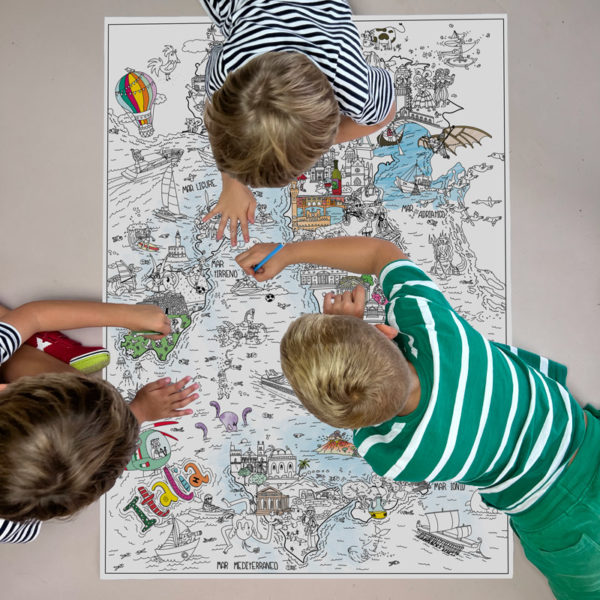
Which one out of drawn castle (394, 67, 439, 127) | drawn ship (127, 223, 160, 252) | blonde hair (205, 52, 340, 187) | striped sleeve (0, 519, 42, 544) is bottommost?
striped sleeve (0, 519, 42, 544)

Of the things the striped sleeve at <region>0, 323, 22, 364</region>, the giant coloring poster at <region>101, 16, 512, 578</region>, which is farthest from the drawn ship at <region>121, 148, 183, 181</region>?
the striped sleeve at <region>0, 323, 22, 364</region>

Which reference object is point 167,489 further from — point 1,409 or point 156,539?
point 1,409

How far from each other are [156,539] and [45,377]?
18.3 inches

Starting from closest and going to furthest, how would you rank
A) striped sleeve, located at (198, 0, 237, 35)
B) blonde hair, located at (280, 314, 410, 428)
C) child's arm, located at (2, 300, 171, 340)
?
blonde hair, located at (280, 314, 410, 428) → striped sleeve, located at (198, 0, 237, 35) → child's arm, located at (2, 300, 171, 340)

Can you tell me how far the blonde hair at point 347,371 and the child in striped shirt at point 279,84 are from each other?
0.67ft

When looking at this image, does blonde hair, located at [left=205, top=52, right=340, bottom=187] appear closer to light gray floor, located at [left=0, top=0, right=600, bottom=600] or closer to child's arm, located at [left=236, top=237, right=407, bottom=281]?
child's arm, located at [left=236, top=237, right=407, bottom=281]

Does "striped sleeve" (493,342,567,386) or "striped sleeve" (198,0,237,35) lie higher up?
"striped sleeve" (198,0,237,35)

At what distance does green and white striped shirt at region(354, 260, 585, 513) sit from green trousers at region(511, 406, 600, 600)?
0.02 meters

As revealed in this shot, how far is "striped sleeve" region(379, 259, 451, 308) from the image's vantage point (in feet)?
2.17

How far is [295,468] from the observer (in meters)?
0.91

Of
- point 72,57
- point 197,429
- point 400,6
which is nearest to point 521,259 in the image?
point 400,6

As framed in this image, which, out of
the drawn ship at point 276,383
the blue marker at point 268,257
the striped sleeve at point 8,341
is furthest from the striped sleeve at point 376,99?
the striped sleeve at point 8,341

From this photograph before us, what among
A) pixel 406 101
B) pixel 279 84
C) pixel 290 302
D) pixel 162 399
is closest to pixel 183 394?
pixel 162 399

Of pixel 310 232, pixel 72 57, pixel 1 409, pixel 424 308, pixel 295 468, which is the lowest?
pixel 295 468
